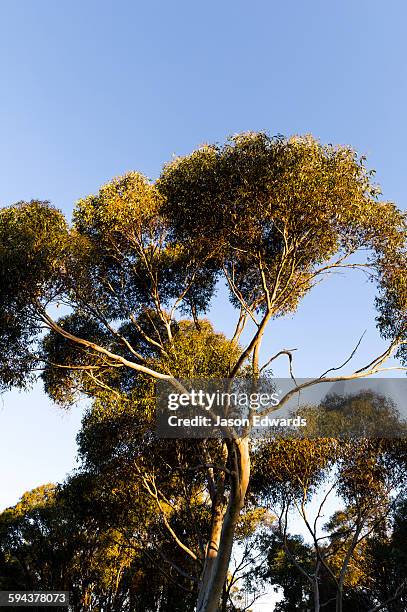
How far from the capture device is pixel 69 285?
17.2 meters

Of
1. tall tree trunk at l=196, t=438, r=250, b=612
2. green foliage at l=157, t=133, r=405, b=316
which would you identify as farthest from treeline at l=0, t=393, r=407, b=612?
green foliage at l=157, t=133, r=405, b=316

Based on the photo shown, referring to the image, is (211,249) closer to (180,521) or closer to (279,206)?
(279,206)

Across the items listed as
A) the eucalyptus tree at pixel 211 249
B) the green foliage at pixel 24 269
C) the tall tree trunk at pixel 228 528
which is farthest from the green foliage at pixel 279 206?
the tall tree trunk at pixel 228 528

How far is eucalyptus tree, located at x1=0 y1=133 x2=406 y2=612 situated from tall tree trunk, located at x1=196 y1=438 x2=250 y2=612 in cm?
4

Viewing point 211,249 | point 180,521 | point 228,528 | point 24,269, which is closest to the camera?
point 228,528

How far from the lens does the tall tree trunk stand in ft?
47.6

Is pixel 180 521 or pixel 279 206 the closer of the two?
pixel 279 206

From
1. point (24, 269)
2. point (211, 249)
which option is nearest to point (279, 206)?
point (211, 249)

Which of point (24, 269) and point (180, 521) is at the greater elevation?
point (24, 269)

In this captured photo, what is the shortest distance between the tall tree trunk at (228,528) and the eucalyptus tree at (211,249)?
37 millimetres

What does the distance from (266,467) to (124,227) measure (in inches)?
468

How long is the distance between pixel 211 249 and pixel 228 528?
916 cm

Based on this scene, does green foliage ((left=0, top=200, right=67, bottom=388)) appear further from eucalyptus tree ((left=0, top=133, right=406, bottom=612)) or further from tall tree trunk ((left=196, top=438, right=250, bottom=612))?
tall tree trunk ((left=196, top=438, right=250, bottom=612))

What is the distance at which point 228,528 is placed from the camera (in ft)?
48.2
